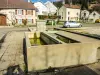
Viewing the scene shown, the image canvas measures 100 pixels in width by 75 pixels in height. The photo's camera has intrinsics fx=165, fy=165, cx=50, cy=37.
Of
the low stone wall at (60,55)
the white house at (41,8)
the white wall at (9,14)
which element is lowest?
the low stone wall at (60,55)

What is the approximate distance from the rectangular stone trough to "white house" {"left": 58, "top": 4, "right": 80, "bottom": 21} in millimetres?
58445

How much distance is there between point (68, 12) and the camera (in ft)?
218

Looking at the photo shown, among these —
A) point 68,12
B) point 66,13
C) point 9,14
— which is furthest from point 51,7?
Result: point 9,14

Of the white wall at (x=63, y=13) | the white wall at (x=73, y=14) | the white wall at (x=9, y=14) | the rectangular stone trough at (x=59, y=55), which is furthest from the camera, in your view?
the white wall at (x=73, y=14)

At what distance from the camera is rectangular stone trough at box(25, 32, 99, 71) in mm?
7039

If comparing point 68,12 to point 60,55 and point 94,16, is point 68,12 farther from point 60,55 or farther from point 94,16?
point 60,55

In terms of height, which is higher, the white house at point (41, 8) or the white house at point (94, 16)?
the white house at point (41, 8)

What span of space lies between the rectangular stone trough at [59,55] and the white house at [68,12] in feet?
192

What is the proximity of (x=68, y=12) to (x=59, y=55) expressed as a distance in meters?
60.5

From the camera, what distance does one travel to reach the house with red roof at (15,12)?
148 ft

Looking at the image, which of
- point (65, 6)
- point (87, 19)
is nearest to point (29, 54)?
point (65, 6)

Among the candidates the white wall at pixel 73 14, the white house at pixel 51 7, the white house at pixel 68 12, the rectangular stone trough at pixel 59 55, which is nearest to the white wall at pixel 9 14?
the white house at pixel 68 12

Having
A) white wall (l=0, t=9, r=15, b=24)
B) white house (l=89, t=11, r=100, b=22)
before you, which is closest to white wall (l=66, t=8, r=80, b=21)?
white house (l=89, t=11, r=100, b=22)

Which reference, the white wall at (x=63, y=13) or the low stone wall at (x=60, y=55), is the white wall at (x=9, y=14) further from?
the low stone wall at (x=60, y=55)
